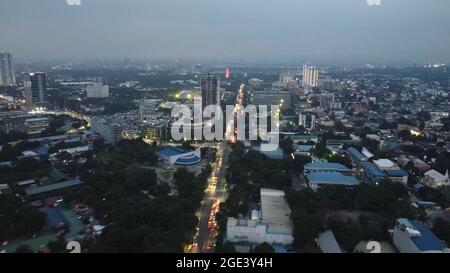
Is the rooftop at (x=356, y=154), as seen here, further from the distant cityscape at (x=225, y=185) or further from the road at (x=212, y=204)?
the road at (x=212, y=204)

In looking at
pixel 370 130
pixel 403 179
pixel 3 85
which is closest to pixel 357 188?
pixel 403 179

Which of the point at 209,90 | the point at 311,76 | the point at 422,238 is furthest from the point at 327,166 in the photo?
the point at 311,76

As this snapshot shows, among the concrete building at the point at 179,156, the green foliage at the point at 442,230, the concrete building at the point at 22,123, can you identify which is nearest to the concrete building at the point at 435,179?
the green foliage at the point at 442,230

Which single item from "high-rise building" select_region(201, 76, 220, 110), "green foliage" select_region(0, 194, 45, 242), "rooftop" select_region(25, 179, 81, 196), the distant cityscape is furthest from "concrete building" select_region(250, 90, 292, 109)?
"green foliage" select_region(0, 194, 45, 242)

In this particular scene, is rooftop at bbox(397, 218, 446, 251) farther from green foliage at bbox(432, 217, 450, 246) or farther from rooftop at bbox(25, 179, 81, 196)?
rooftop at bbox(25, 179, 81, 196)

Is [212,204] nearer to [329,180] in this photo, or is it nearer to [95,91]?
[329,180]
